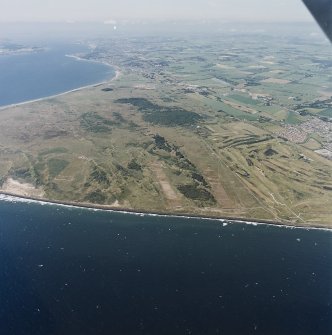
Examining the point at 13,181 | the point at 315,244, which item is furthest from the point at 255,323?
the point at 13,181

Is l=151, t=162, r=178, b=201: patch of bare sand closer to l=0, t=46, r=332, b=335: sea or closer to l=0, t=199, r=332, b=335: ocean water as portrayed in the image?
l=0, t=46, r=332, b=335: sea

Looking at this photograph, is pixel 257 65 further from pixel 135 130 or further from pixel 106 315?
pixel 106 315

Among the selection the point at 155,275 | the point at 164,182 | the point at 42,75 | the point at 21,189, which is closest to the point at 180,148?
the point at 164,182

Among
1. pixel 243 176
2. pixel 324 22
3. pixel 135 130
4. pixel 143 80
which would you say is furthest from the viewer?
pixel 143 80

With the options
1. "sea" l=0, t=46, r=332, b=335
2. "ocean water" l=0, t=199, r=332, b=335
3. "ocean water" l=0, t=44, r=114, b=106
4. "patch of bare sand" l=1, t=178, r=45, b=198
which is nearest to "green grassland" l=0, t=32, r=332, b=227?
"patch of bare sand" l=1, t=178, r=45, b=198

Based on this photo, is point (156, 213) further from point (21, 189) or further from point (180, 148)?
point (180, 148)

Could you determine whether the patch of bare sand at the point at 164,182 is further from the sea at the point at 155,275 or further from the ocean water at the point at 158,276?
the ocean water at the point at 158,276

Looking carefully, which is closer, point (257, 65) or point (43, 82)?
point (43, 82)
